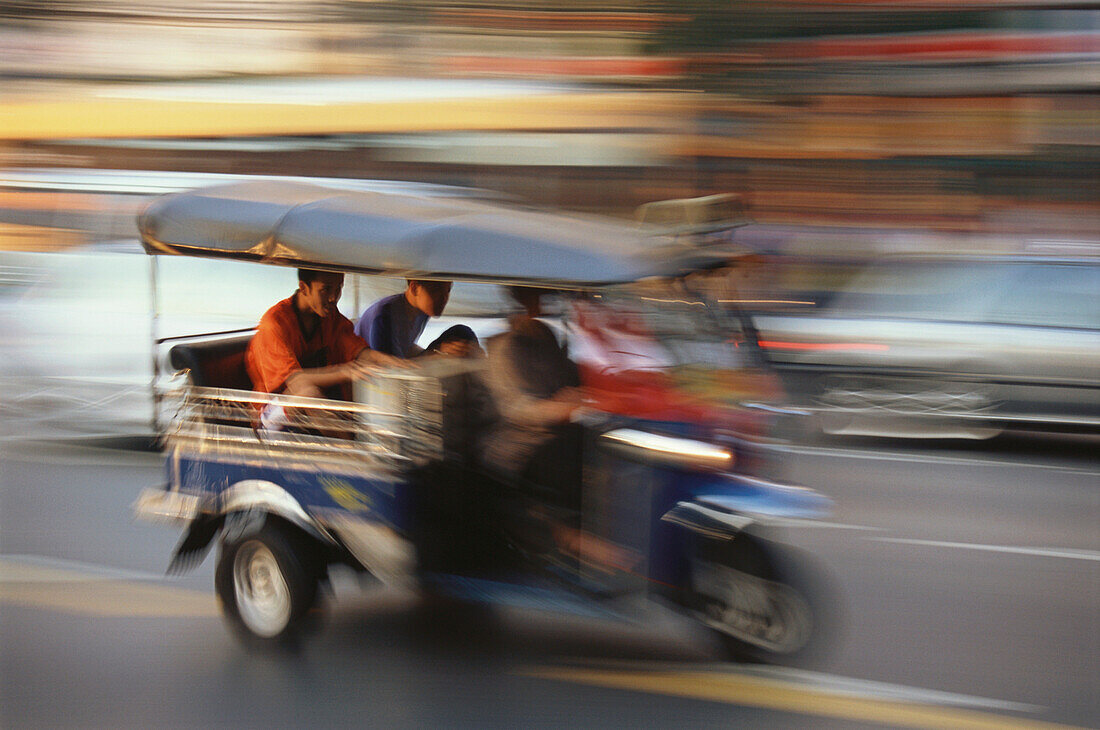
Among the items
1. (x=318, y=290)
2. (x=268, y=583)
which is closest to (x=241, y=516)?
(x=268, y=583)

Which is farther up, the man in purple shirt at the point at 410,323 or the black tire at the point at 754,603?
the man in purple shirt at the point at 410,323

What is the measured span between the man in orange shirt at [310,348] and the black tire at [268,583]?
558 mm

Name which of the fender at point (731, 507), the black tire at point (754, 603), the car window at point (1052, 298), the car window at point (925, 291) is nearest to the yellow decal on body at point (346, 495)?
the fender at point (731, 507)


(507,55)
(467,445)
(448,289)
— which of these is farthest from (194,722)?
(507,55)

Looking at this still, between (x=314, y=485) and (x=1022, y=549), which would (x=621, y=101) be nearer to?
(x=1022, y=549)

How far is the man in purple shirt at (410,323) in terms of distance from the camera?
4633 millimetres

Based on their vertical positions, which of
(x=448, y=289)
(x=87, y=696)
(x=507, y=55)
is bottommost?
(x=87, y=696)

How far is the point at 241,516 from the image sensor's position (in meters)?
4.63

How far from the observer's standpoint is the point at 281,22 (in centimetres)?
1320

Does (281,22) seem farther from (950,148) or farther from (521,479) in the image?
(521,479)

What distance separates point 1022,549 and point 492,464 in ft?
10.5

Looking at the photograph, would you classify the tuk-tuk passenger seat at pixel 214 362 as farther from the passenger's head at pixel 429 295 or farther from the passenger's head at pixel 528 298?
the passenger's head at pixel 528 298

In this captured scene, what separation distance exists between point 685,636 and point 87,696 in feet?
7.46

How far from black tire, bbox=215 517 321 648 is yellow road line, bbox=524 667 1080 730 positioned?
94 centimetres
